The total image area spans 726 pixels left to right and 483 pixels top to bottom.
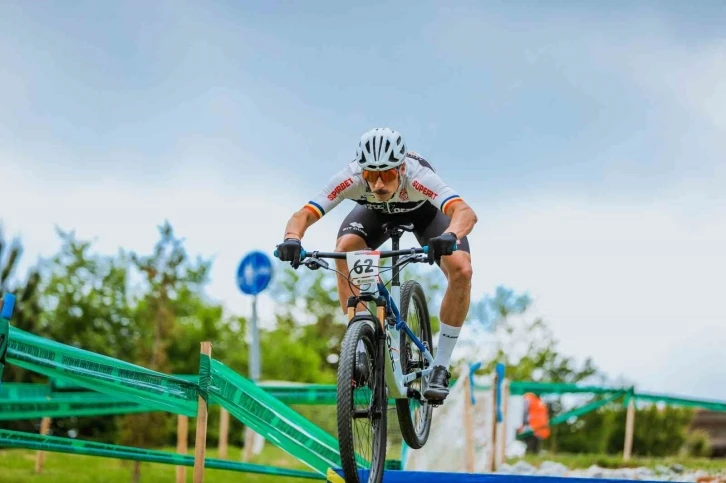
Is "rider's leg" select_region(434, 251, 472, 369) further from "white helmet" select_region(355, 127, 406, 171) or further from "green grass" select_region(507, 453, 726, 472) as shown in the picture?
"green grass" select_region(507, 453, 726, 472)

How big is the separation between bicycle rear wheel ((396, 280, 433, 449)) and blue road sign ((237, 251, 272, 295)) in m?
10.4

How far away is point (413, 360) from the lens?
711 centimetres

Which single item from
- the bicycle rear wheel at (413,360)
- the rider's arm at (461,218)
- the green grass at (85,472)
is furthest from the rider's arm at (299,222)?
the green grass at (85,472)

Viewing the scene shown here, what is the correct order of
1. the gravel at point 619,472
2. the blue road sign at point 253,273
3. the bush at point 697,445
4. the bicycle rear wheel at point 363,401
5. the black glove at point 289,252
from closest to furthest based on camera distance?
1. the bicycle rear wheel at point 363,401
2. the black glove at point 289,252
3. the gravel at point 619,472
4. the blue road sign at point 253,273
5. the bush at point 697,445

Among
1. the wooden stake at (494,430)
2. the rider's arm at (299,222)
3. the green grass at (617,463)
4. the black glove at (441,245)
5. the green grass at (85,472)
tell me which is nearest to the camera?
the black glove at (441,245)

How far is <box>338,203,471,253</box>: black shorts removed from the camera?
22.9ft

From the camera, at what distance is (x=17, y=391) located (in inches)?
363

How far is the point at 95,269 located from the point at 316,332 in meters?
18.4

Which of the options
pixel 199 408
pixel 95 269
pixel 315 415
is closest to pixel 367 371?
pixel 199 408

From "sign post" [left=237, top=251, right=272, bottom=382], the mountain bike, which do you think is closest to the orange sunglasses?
the mountain bike

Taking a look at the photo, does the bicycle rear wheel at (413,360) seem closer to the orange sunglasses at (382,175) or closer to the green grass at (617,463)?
the orange sunglasses at (382,175)

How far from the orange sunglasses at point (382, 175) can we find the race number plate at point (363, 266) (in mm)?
800

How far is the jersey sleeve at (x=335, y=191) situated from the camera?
6523 millimetres

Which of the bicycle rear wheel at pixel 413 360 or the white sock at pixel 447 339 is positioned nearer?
the bicycle rear wheel at pixel 413 360
